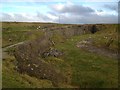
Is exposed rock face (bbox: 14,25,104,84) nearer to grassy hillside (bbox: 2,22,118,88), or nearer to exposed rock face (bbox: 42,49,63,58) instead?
exposed rock face (bbox: 42,49,63,58)

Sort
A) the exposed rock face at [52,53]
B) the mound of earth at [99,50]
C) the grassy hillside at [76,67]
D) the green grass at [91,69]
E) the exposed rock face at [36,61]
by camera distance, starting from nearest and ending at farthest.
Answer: the grassy hillside at [76,67] < the exposed rock face at [36,61] < the green grass at [91,69] < the exposed rock face at [52,53] < the mound of earth at [99,50]

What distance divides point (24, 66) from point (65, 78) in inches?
235

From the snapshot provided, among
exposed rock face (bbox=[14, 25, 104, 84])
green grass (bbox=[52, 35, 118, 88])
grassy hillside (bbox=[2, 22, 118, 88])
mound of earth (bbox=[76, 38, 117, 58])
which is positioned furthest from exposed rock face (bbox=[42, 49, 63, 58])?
mound of earth (bbox=[76, 38, 117, 58])

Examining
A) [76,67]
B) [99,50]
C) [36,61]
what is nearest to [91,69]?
[76,67]

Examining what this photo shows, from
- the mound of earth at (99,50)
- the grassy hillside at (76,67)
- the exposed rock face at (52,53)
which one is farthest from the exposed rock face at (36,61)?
the mound of earth at (99,50)

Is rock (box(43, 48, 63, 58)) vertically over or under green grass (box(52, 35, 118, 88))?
over

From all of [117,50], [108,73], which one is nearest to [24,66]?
[108,73]

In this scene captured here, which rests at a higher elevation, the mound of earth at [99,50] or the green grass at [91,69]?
the mound of earth at [99,50]

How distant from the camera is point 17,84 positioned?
66.9 ft

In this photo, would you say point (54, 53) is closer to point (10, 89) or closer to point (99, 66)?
point (99, 66)

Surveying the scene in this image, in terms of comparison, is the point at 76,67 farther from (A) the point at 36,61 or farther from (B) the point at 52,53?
(A) the point at 36,61

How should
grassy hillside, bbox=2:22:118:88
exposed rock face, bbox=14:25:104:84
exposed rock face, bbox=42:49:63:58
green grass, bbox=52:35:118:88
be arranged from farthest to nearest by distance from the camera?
exposed rock face, bbox=42:49:63:58, green grass, bbox=52:35:118:88, exposed rock face, bbox=14:25:104:84, grassy hillside, bbox=2:22:118:88

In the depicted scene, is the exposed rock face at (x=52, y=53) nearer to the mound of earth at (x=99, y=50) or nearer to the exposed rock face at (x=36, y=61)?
the exposed rock face at (x=36, y=61)

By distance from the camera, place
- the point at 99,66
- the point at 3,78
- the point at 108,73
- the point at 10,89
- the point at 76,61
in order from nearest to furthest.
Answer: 1. the point at 10,89
2. the point at 3,78
3. the point at 108,73
4. the point at 99,66
5. the point at 76,61
